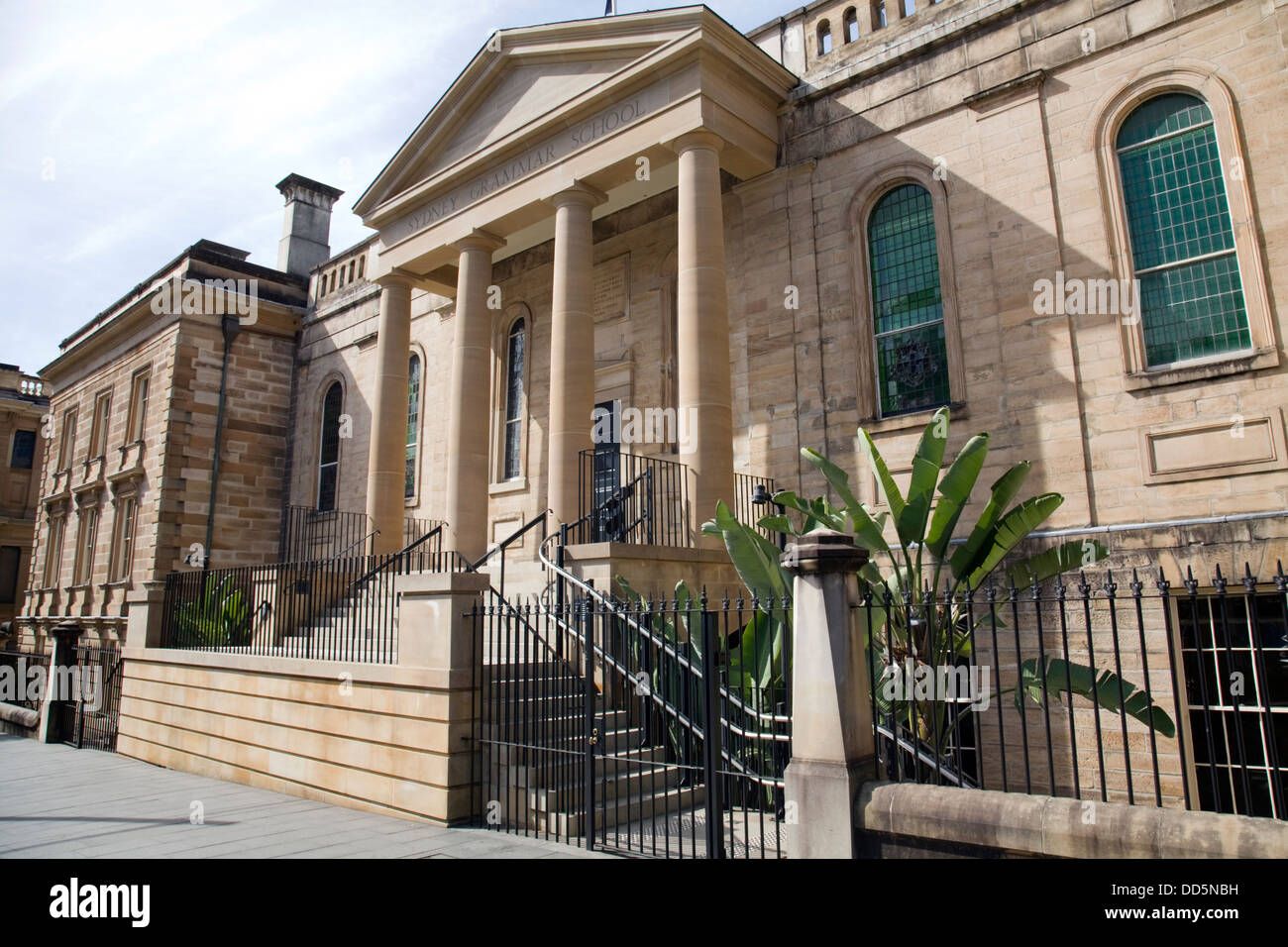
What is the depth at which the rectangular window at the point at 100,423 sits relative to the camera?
2792 centimetres

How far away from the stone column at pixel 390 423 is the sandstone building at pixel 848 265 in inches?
2.7

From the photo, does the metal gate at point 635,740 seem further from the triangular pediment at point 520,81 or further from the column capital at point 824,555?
the triangular pediment at point 520,81

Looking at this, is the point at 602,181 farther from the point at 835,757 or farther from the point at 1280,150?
the point at 835,757

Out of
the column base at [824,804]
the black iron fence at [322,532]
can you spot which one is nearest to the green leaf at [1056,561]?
the column base at [824,804]

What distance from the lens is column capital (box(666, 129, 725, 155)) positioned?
1304 centimetres

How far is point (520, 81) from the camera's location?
51.3 ft

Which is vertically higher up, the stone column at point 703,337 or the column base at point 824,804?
the stone column at point 703,337

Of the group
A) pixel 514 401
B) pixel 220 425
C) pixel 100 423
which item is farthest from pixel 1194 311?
pixel 100 423

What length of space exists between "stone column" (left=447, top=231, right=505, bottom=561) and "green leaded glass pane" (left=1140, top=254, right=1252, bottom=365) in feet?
34.0

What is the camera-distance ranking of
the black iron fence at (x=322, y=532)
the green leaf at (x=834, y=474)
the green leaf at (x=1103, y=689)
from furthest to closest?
the black iron fence at (x=322, y=532) → the green leaf at (x=834, y=474) → the green leaf at (x=1103, y=689)

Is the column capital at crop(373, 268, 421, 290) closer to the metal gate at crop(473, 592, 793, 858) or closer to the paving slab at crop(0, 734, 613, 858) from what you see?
the paving slab at crop(0, 734, 613, 858)

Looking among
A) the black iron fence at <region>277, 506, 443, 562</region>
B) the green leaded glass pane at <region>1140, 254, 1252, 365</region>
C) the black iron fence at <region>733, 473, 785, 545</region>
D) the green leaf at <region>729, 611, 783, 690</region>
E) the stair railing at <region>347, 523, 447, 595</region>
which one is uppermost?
the green leaded glass pane at <region>1140, 254, 1252, 365</region>

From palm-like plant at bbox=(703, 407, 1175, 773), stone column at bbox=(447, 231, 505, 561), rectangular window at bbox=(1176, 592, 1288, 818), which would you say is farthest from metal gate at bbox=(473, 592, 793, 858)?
stone column at bbox=(447, 231, 505, 561)

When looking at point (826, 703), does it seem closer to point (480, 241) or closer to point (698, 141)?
point (698, 141)
